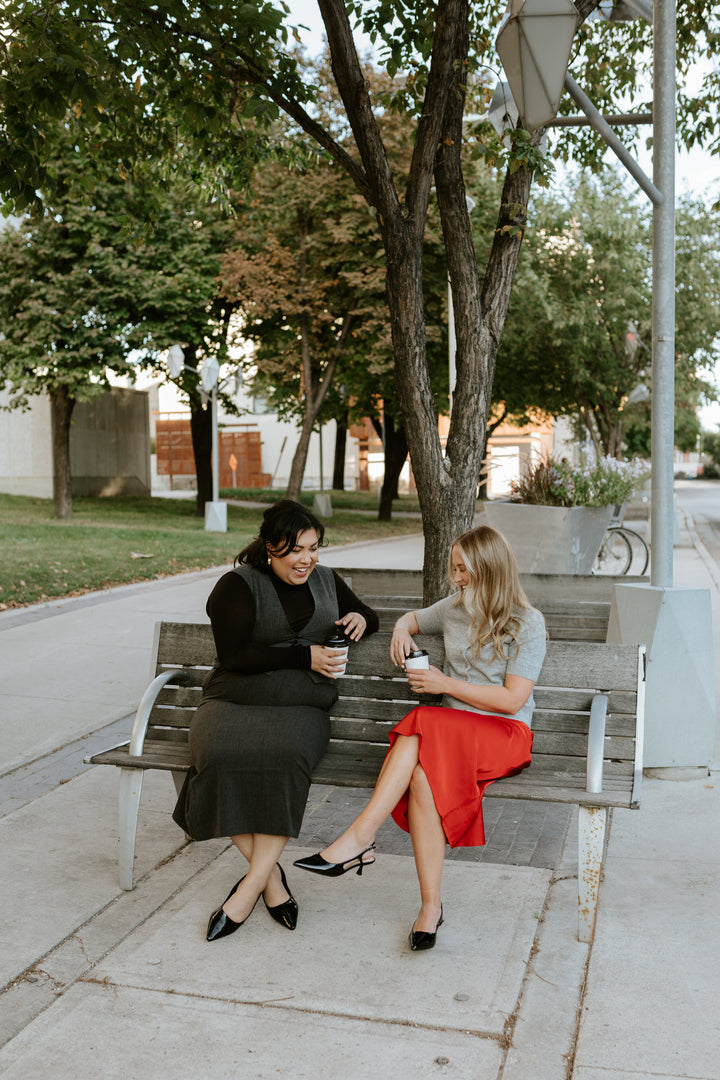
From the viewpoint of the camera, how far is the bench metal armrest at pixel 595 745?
3443 mm

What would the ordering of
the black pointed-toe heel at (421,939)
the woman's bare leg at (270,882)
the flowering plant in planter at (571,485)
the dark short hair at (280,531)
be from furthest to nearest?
1. the flowering plant in planter at (571,485)
2. the dark short hair at (280,531)
3. the woman's bare leg at (270,882)
4. the black pointed-toe heel at (421,939)

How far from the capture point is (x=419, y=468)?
5938 mm

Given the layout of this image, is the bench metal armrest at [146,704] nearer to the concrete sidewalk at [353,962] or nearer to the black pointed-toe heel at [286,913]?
the concrete sidewalk at [353,962]

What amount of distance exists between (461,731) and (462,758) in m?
0.09

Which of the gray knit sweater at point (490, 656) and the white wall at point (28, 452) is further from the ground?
the white wall at point (28, 452)

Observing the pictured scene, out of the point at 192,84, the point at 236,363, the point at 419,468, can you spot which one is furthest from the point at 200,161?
the point at 236,363

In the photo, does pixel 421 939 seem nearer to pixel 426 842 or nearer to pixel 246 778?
pixel 426 842

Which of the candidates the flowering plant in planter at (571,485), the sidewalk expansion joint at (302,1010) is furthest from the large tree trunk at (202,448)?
the sidewalk expansion joint at (302,1010)

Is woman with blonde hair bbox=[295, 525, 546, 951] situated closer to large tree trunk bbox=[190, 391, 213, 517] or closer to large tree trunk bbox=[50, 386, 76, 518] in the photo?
large tree trunk bbox=[50, 386, 76, 518]

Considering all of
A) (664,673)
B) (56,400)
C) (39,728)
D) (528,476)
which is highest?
(56,400)

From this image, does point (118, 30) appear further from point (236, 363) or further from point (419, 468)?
point (236, 363)

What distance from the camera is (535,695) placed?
158 inches

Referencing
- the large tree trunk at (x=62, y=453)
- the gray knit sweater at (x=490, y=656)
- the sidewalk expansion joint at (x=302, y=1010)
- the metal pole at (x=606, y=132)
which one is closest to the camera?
the sidewalk expansion joint at (x=302, y=1010)

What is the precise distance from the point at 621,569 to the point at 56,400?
14.9 meters
